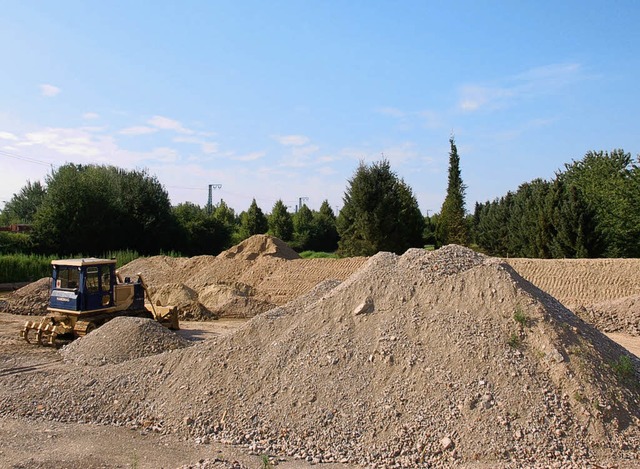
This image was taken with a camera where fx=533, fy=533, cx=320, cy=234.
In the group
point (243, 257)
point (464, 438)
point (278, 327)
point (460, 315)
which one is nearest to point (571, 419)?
point (464, 438)

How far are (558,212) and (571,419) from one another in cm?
2211

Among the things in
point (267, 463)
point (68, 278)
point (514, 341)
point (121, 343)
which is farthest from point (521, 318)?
point (68, 278)

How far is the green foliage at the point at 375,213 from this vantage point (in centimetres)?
2830

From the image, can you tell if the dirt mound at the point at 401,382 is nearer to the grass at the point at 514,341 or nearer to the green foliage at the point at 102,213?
the grass at the point at 514,341

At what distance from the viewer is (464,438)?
6.18 m

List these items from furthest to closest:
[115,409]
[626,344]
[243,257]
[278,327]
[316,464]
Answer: [243,257], [626,344], [278,327], [115,409], [316,464]

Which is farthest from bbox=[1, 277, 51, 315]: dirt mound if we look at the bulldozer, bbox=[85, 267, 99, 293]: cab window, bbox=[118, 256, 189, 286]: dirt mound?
bbox=[85, 267, 99, 293]: cab window

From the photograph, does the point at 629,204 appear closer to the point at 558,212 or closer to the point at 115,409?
the point at 558,212

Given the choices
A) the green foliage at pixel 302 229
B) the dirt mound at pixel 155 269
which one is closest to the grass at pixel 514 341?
the dirt mound at pixel 155 269

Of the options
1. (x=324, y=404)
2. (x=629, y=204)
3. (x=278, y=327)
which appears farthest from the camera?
(x=629, y=204)

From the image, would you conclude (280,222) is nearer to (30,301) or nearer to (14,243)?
(14,243)

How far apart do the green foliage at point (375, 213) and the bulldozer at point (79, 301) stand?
1680 centimetres

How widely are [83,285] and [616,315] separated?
1427 centimetres

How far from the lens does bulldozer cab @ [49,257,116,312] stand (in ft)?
40.2
